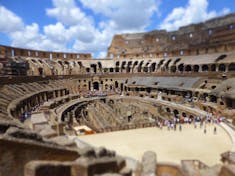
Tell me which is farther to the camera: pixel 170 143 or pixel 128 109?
pixel 128 109

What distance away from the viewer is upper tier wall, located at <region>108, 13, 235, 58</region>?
117 ft

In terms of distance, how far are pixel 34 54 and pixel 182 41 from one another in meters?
29.4

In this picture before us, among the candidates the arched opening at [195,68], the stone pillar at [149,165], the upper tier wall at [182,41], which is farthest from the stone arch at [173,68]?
the stone pillar at [149,165]

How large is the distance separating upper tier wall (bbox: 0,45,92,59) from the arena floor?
79.9 feet

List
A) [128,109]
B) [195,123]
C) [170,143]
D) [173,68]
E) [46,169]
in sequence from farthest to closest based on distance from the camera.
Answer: [173,68]
[128,109]
[195,123]
[170,143]
[46,169]

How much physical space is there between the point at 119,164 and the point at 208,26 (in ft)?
132

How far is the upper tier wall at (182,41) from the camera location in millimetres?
35688

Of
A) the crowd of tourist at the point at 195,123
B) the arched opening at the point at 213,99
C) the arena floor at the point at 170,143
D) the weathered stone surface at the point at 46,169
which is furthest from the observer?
the arched opening at the point at 213,99

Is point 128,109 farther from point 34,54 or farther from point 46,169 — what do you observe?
point 34,54

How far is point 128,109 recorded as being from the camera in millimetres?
25547

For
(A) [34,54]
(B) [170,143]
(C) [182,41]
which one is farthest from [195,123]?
(A) [34,54]

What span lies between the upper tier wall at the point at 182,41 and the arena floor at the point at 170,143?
21.9 meters

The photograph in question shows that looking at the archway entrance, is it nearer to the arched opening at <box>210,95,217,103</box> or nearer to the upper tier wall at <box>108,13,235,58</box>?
the upper tier wall at <box>108,13,235,58</box>

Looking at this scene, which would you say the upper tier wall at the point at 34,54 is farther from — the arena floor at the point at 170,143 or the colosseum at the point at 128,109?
the arena floor at the point at 170,143
